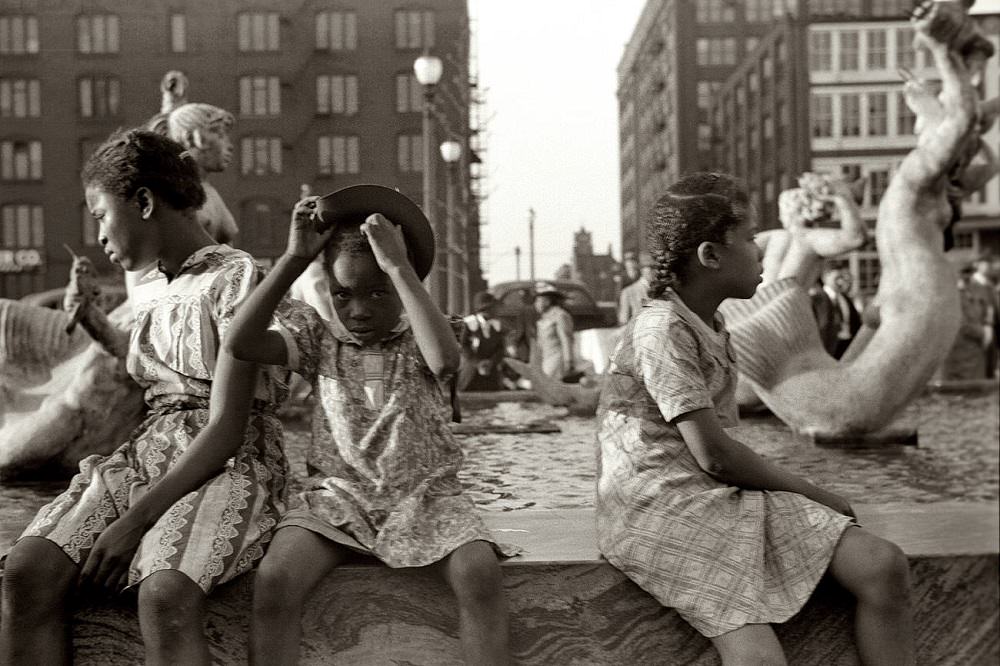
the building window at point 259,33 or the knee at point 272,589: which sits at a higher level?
the building window at point 259,33

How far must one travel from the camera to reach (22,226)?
41.6m

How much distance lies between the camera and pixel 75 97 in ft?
131

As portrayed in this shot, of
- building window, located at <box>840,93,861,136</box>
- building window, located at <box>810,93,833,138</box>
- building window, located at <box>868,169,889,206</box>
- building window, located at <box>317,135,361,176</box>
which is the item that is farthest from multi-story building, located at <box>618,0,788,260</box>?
building window, located at <box>317,135,361,176</box>

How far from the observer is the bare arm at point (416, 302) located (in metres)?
2.34

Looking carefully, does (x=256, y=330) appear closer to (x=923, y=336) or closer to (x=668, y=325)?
(x=668, y=325)

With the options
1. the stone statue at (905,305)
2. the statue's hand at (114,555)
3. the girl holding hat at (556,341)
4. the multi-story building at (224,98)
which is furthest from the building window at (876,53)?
the statue's hand at (114,555)

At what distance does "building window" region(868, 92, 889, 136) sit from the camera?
189 ft

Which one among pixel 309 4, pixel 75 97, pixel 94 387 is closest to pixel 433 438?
pixel 94 387

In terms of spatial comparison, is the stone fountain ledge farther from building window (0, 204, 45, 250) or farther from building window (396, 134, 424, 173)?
building window (0, 204, 45, 250)

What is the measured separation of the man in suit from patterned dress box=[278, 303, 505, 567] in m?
7.97

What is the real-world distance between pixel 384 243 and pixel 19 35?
1665 inches

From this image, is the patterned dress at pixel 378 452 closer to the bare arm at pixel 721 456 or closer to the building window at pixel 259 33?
the bare arm at pixel 721 456

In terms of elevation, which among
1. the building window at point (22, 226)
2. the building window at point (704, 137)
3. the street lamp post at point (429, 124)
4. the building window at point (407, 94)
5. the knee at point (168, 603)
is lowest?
the knee at point (168, 603)

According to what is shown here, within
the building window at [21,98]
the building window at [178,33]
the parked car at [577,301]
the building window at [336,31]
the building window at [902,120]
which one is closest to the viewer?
the parked car at [577,301]
